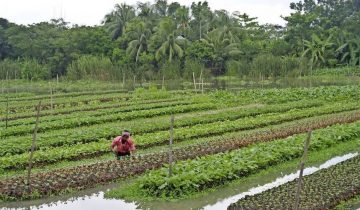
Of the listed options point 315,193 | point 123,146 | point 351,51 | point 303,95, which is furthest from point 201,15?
point 315,193

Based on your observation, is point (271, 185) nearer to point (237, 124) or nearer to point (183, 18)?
point (237, 124)

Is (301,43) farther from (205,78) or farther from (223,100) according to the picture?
(223,100)

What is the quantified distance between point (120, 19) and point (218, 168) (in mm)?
59155

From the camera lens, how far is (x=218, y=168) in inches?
517

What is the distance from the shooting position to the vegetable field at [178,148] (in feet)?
39.1

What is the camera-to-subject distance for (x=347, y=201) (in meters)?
11.0

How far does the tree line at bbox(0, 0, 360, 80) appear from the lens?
59000 mm

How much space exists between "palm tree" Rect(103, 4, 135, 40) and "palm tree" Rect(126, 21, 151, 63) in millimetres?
5065

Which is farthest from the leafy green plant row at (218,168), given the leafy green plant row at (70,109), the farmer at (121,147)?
the leafy green plant row at (70,109)

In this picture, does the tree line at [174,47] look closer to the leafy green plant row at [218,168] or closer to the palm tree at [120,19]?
the palm tree at [120,19]

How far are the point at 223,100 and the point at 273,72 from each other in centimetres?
2723

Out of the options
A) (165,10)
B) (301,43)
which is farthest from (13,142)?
(165,10)

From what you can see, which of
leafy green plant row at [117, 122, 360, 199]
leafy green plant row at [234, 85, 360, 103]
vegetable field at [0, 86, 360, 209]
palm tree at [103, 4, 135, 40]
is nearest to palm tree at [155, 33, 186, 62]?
palm tree at [103, 4, 135, 40]

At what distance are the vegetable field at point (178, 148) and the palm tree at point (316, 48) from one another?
3192 centimetres
